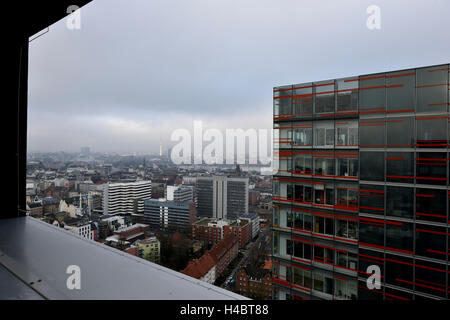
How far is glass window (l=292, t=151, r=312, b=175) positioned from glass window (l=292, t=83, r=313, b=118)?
44 centimetres

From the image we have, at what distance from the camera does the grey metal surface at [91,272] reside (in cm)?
69

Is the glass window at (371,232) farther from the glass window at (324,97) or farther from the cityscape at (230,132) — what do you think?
the glass window at (324,97)

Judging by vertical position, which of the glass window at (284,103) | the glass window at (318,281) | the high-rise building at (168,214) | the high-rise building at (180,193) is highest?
the glass window at (284,103)

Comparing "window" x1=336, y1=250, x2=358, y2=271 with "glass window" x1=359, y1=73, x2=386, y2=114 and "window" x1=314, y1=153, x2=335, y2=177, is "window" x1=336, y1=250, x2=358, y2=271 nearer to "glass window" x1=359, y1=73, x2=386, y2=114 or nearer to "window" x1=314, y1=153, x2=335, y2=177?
"window" x1=314, y1=153, x2=335, y2=177

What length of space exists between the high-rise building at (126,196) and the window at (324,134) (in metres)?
1.79

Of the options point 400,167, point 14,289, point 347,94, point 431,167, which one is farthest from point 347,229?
point 14,289

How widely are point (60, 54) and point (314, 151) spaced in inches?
103

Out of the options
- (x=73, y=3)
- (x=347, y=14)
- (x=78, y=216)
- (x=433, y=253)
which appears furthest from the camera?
(x=433, y=253)

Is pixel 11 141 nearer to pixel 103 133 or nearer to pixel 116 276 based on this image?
pixel 103 133

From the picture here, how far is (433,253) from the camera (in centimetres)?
205

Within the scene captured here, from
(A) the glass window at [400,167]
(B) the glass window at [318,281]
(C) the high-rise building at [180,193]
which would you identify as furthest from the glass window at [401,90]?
(C) the high-rise building at [180,193]

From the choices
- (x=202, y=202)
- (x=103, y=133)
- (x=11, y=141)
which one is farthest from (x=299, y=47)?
(x=11, y=141)

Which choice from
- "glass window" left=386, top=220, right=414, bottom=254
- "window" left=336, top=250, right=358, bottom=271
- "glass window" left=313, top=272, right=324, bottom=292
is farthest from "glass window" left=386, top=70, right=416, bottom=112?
"glass window" left=313, top=272, right=324, bottom=292
